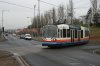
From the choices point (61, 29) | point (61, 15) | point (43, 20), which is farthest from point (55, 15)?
point (61, 29)

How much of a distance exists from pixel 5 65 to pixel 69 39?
22610 millimetres

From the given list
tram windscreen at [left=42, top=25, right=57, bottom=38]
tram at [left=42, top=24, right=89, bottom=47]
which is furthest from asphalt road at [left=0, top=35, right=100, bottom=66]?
tram windscreen at [left=42, top=25, right=57, bottom=38]

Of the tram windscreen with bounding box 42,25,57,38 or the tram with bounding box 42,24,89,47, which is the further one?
the tram windscreen with bounding box 42,25,57,38

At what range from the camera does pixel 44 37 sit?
36.8m

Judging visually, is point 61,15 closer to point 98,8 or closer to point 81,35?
point 98,8

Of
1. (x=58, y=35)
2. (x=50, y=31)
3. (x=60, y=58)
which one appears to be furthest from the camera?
(x=58, y=35)

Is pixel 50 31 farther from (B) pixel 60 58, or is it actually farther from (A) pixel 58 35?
(B) pixel 60 58

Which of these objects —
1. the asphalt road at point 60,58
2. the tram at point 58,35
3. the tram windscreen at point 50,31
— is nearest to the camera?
the asphalt road at point 60,58

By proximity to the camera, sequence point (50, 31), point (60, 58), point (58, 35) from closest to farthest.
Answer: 1. point (60, 58)
2. point (50, 31)
3. point (58, 35)

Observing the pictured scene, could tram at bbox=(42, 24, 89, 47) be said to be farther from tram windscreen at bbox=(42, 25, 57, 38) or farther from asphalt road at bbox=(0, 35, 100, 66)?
asphalt road at bbox=(0, 35, 100, 66)

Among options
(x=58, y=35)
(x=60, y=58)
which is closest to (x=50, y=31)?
(x=58, y=35)

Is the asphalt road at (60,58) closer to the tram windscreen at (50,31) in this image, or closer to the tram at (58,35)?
the tram at (58,35)

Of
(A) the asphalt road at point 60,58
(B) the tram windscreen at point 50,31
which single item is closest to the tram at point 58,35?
(B) the tram windscreen at point 50,31

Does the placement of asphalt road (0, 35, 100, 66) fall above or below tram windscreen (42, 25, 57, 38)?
below
